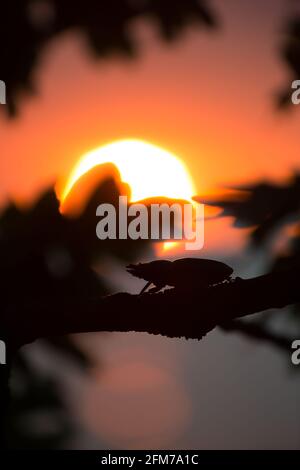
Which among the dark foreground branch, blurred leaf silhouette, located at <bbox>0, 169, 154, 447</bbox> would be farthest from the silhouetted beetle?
blurred leaf silhouette, located at <bbox>0, 169, 154, 447</bbox>

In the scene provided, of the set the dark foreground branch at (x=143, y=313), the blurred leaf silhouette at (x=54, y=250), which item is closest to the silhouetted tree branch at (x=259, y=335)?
the dark foreground branch at (x=143, y=313)

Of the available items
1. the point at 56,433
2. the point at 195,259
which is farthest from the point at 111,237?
the point at 56,433

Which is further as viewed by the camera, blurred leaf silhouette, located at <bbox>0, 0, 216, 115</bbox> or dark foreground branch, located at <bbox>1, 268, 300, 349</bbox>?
blurred leaf silhouette, located at <bbox>0, 0, 216, 115</bbox>

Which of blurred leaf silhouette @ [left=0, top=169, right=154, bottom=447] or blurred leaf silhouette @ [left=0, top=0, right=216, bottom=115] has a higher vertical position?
blurred leaf silhouette @ [left=0, top=0, right=216, bottom=115]

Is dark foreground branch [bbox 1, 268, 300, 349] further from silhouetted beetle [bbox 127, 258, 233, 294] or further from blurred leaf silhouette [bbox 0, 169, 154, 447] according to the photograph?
blurred leaf silhouette [bbox 0, 169, 154, 447]
